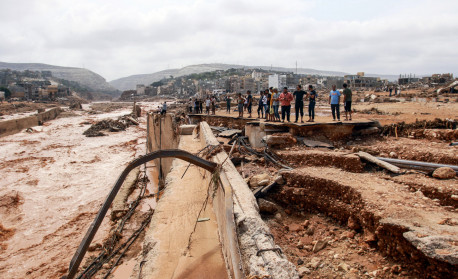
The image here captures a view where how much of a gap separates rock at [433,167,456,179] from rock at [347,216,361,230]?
2100 mm

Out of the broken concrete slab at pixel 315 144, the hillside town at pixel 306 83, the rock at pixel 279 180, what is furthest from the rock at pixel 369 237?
the hillside town at pixel 306 83

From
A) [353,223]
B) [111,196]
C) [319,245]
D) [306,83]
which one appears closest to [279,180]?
[353,223]

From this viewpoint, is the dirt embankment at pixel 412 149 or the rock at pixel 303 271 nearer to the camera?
the rock at pixel 303 271

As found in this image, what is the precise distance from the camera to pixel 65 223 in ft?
29.7

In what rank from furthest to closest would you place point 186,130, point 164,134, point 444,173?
point 164,134, point 186,130, point 444,173

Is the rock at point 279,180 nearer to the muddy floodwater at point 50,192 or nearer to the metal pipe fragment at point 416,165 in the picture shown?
the metal pipe fragment at point 416,165

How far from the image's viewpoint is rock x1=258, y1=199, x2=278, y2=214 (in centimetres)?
549

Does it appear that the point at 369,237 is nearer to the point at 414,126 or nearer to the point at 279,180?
the point at 279,180

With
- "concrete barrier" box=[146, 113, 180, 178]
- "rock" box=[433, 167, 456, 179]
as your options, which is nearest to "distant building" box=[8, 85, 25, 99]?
"concrete barrier" box=[146, 113, 180, 178]

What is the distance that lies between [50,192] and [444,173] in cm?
1341

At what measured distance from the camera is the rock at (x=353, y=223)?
466 cm

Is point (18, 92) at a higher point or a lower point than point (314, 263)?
higher

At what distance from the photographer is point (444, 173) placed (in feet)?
17.5

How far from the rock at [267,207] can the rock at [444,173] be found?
10.3 ft
